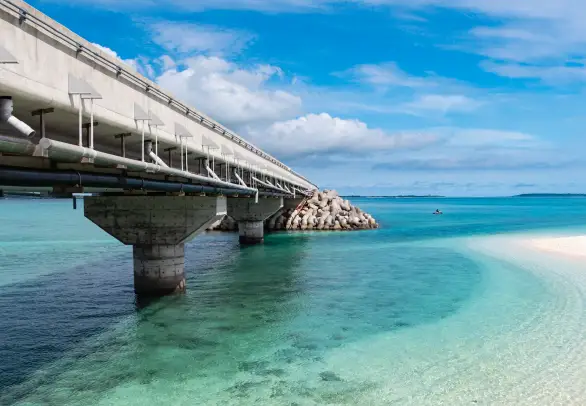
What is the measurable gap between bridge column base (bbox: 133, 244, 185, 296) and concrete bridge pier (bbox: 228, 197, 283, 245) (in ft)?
86.5

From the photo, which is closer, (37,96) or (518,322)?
(37,96)

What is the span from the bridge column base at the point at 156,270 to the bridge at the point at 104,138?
2.0 inches

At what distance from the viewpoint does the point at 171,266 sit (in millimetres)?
23844

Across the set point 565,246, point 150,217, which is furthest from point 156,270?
point 565,246

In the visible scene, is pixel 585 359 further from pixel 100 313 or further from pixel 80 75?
pixel 100 313

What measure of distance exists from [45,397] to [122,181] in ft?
20.2

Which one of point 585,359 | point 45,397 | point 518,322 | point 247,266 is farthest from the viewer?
point 247,266

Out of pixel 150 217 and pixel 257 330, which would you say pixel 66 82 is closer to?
pixel 257 330

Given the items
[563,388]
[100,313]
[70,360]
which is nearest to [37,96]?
[70,360]

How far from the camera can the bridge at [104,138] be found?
978cm

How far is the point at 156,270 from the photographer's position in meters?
23.6

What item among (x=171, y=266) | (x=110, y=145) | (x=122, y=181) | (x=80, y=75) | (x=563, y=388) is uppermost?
(x=80, y=75)

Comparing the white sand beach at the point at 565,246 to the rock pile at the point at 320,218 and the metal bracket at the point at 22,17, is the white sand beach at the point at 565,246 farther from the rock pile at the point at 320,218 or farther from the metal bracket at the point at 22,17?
the metal bracket at the point at 22,17

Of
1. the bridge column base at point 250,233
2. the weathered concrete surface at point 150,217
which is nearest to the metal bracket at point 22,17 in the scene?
the weathered concrete surface at point 150,217
